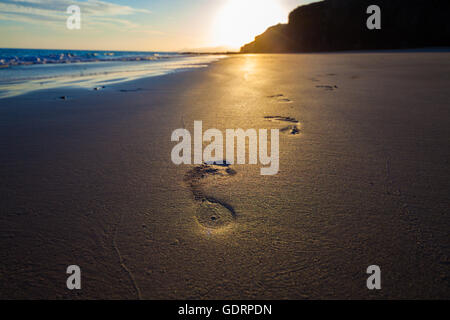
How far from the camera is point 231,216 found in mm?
1161

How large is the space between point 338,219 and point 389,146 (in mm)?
1113

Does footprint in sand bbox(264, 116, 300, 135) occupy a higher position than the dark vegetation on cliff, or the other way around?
the dark vegetation on cliff

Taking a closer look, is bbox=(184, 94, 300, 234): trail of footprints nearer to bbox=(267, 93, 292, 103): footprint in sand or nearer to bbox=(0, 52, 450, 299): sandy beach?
bbox=(0, 52, 450, 299): sandy beach

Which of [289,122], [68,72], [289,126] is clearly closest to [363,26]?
[68,72]

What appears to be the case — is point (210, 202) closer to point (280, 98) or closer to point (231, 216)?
point (231, 216)

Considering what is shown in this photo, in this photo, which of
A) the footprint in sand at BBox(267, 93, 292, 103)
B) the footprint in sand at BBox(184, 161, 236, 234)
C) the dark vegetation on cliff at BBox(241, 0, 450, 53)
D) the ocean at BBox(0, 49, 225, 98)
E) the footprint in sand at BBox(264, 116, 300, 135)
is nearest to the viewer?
the footprint in sand at BBox(184, 161, 236, 234)

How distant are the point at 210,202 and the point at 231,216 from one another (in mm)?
169

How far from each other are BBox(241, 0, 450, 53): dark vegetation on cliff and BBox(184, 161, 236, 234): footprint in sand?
3839cm

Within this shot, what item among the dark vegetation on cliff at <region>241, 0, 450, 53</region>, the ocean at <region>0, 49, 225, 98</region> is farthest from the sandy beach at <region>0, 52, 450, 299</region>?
the dark vegetation on cliff at <region>241, 0, 450, 53</region>

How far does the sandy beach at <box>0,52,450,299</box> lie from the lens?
0.83 meters

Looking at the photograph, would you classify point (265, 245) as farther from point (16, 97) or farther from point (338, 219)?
point (16, 97)

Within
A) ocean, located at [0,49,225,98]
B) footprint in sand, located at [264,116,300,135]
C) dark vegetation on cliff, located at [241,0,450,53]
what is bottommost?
footprint in sand, located at [264,116,300,135]

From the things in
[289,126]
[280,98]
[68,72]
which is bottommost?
[289,126]
